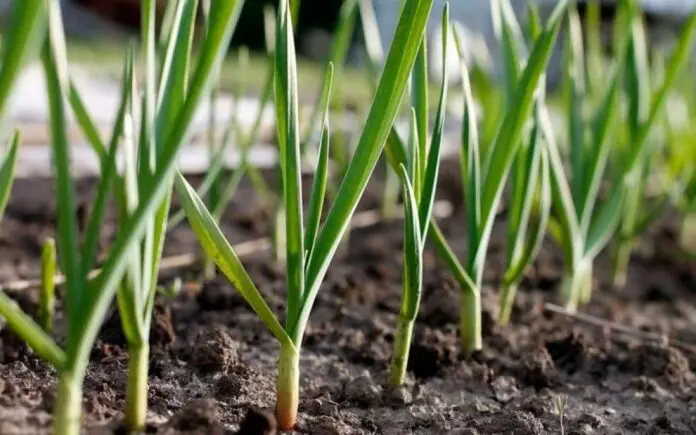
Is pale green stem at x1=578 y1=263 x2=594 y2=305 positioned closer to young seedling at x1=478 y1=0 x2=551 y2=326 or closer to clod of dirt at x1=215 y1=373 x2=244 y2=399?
young seedling at x1=478 y1=0 x2=551 y2=326

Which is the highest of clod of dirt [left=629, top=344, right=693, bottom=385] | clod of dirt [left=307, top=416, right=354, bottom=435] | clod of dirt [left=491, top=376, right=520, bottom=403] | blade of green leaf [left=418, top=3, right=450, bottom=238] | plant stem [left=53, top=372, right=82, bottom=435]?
→ blade of green leaf [left=418, top=3, right=450, bottom=238]

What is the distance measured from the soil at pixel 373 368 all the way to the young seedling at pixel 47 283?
74mm

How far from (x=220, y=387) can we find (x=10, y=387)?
0.78 feet

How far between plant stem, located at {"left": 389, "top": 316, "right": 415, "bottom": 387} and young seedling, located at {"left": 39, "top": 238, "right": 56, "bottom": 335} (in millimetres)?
421

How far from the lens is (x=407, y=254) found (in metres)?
0.91

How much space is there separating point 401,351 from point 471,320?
188mm

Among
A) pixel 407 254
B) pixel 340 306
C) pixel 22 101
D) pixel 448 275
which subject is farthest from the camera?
pixel 22 101

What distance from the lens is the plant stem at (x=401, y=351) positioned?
99 cm

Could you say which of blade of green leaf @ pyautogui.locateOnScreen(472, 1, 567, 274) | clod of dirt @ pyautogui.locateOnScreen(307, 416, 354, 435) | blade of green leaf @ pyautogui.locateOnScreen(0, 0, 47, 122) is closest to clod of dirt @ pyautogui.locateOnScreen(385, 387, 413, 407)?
clod of dirt @ pyautogui.locateOnScreen(307, 416, 354, 435)

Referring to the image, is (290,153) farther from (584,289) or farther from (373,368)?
(584,289)

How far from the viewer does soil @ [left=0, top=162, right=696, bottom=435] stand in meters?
→ 0.87

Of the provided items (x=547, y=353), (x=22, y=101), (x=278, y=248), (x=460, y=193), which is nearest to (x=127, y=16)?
(x=22, y=101)

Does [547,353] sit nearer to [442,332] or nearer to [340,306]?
[442,332]

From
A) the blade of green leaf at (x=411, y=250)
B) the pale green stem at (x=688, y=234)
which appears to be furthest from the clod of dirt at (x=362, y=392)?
the pale green stem at (x=688, y=234)
